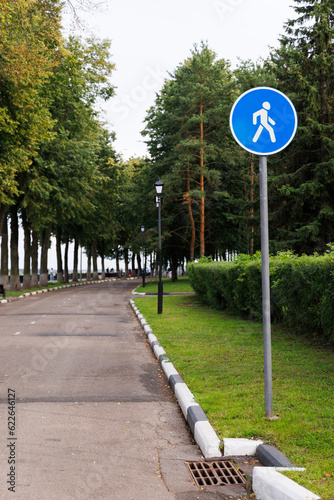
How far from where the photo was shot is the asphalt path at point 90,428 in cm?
385

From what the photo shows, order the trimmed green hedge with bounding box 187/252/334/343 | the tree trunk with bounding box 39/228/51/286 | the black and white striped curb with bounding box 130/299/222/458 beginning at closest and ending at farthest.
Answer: the black and white striped curb with bounding box 130/299/222/458, the trimmed green hedge with bounding box 187/252/334/343, the tree trunk with bounding box 39/228/51/286

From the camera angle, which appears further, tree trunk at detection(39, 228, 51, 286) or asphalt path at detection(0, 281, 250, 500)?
tree trunk at detection(39, 228, 51, 286)

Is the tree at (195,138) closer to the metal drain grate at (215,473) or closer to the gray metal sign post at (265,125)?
the gray metal sign post at (265,125)

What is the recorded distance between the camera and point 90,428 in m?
5.18

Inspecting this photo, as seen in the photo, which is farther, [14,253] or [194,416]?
[14,253]

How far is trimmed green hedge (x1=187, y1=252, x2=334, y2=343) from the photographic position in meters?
8.48

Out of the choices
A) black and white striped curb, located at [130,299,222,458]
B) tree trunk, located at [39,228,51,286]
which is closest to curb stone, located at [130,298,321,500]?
black and white striped curb, located at [130,299,222,458]

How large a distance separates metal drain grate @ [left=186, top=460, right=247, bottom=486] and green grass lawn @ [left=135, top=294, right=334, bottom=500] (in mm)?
382

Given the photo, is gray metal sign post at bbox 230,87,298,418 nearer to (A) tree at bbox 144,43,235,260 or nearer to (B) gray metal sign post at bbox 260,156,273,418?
(B) gray metal sign post at bbox 260,156,273,418

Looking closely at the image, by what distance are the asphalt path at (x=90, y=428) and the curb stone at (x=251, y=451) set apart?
0.51 ft

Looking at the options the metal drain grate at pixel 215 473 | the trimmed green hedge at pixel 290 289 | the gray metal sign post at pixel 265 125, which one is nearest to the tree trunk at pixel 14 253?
the trimmed green hedge at pixel 290 289

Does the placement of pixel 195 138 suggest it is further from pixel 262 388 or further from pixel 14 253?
pixel 262 388

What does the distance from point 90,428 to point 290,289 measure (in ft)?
20.1

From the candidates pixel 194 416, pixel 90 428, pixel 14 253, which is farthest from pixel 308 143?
pixel 90 428
